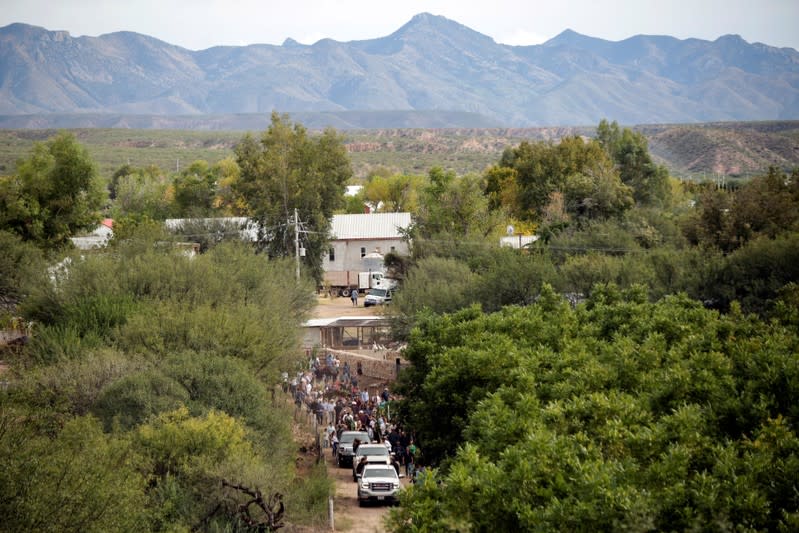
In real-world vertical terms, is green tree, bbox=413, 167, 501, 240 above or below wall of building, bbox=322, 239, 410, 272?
above

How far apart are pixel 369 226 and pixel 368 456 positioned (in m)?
48.6

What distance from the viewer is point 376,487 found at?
90.3 ft

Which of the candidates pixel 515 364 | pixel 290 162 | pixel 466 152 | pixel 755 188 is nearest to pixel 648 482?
pixel 515 364

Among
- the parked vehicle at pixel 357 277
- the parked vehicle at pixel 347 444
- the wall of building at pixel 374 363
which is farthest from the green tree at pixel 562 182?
the parked vehicle at pixel 347 444

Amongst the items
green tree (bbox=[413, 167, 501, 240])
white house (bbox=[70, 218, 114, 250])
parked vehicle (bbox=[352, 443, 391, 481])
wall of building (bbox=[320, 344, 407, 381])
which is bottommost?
wall of building (bbox=[320, 344, 407, 381])

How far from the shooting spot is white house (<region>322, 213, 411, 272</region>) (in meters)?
76.5

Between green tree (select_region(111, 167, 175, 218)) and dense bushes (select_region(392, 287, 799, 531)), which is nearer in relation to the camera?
dense bushes (select_region(392, 287, 799, 531))

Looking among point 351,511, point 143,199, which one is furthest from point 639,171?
point 351,511

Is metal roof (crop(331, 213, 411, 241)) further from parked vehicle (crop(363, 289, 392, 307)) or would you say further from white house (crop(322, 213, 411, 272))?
parked vehicle (crop(363, 289, 392, 307))

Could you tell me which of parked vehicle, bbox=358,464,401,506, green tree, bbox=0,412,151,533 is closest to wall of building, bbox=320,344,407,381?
parked vehicle, bbox=358,464,401,506

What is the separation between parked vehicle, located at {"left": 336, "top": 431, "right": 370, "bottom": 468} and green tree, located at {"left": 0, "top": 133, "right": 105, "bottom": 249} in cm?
2723

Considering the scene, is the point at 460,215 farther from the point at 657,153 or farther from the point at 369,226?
the point at 657,153

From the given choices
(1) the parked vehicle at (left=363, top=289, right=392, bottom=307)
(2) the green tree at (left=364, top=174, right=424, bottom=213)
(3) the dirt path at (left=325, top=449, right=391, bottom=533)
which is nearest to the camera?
(3) the dirt path at (left=325, top=449, right=391, bottom=533)

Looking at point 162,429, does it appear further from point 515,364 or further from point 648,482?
point 648,482
